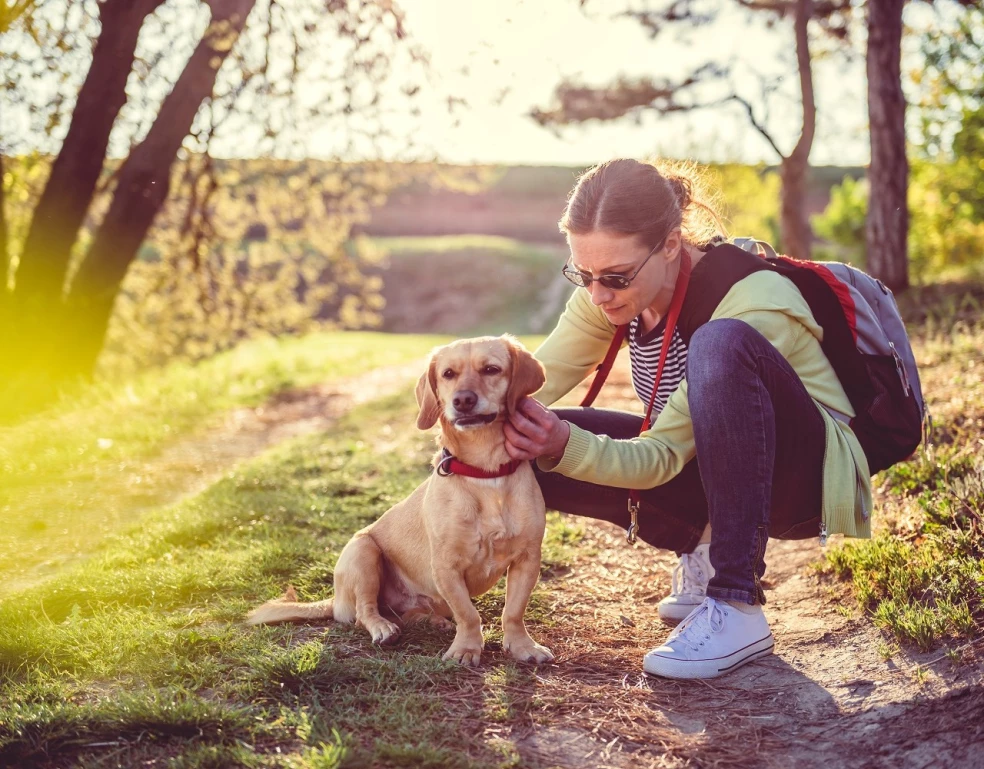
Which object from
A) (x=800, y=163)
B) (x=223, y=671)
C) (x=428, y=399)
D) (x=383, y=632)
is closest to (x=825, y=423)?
(x=428, y=399)

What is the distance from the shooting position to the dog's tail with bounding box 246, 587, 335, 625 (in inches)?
127

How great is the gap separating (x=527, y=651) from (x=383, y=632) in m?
0.54

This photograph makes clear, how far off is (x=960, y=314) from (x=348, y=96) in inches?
234

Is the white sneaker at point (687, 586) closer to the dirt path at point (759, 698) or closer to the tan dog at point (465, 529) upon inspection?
the dirt path at point (759, 698)

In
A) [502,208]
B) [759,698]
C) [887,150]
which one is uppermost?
[502,208]

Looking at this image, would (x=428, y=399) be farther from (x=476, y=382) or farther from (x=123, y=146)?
(x=123, y=146)

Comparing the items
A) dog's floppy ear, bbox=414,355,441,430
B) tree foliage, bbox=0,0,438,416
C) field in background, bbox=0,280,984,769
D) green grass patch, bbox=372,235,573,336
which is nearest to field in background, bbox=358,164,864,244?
green grass patch, bbox=372,235,573,336

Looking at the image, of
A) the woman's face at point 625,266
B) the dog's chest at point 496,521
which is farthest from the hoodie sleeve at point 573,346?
the dog's chest at point 496,521

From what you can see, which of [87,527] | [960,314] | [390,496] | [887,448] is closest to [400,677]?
[887,448]

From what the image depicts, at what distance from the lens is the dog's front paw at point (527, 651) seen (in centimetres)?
297

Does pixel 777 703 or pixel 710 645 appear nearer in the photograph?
pixel 777 703

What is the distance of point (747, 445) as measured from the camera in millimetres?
Result: 2793

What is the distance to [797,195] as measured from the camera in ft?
39.4

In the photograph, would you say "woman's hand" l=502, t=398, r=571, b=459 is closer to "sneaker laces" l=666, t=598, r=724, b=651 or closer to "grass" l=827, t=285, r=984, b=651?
"sneaker laces" l=666, t=598, r=724, b=651
